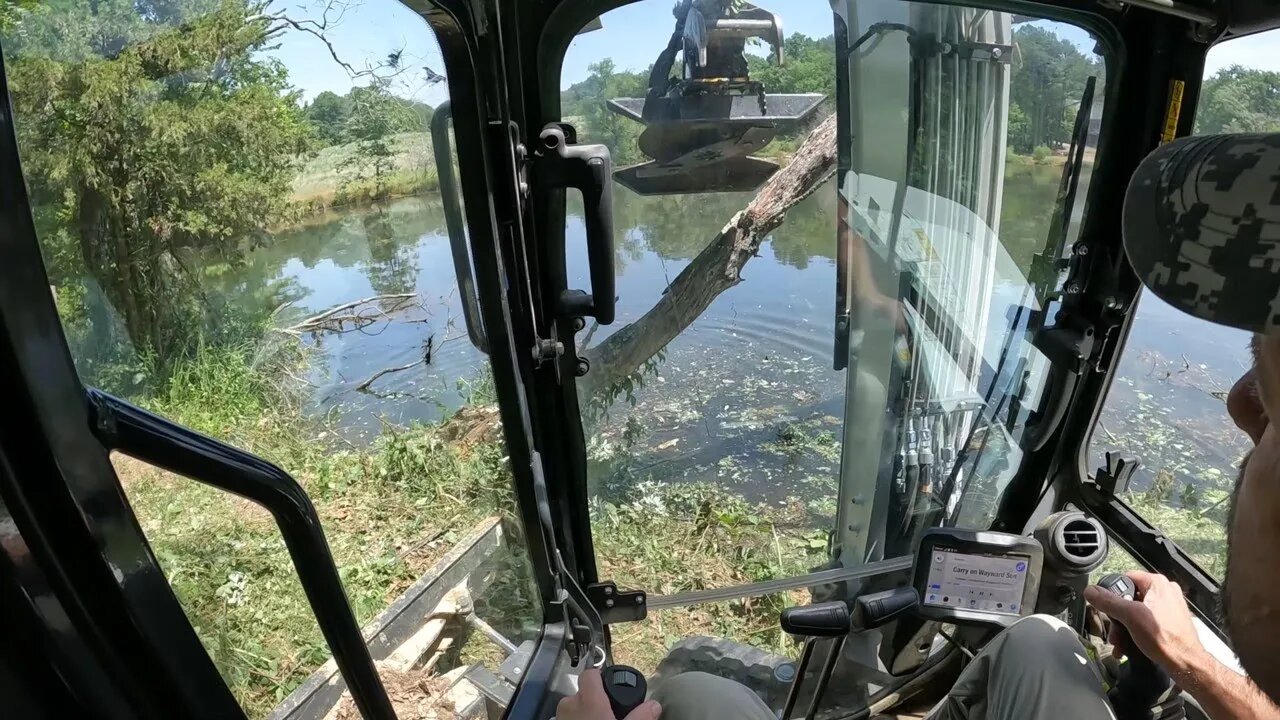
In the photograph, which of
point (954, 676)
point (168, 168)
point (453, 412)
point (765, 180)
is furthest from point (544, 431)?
point (954, 676)

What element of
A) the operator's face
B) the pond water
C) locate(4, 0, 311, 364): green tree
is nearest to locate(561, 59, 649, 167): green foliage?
the pond water

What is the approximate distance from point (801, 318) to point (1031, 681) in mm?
1004

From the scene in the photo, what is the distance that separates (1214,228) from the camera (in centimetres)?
66

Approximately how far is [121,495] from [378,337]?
2.29 ft

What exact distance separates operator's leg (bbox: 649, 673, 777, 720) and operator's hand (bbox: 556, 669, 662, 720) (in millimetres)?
141

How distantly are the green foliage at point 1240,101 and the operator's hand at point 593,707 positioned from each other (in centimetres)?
175

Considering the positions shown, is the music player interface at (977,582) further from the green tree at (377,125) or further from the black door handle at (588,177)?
the green tree at (377,125)

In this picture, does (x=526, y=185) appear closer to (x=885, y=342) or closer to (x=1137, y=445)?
(x=885, y=342)

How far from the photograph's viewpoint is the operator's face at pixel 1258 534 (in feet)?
2.51

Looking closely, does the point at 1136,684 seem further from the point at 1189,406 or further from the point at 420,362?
the point at 420,362

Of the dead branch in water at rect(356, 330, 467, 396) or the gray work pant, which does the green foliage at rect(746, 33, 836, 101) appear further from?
the gray work pant

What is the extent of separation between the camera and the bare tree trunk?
1778 millimetres

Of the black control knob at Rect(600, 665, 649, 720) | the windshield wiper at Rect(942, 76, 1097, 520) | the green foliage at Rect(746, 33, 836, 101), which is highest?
the green foliage at Rect(746, 33, 836, 101)

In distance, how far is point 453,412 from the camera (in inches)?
65.5
